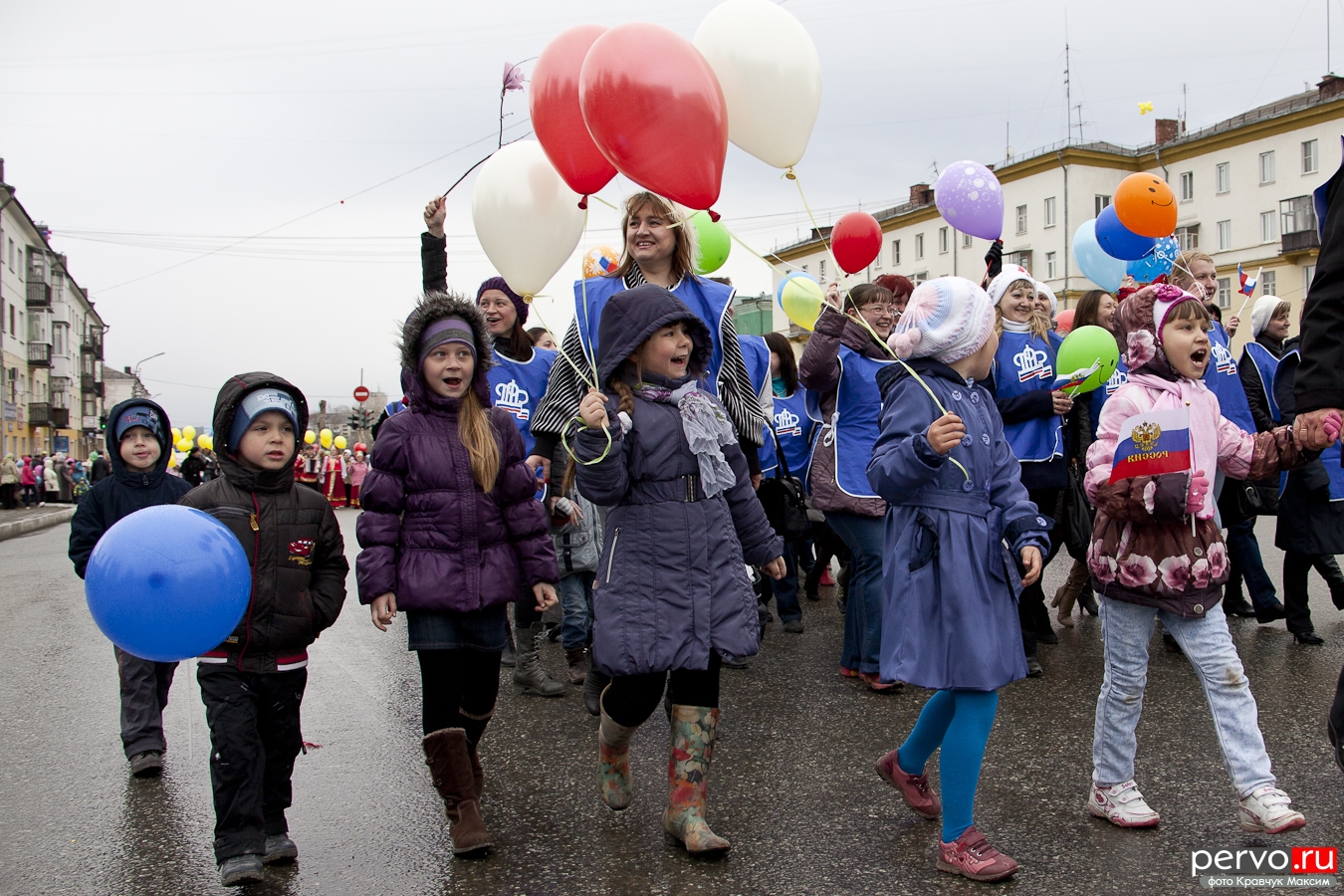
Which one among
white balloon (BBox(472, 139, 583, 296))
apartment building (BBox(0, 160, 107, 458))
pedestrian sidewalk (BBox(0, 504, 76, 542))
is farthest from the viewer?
apartment building (BBox(0, 160, 107, 458))

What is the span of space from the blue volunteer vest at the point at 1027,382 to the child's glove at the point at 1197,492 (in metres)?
2.16

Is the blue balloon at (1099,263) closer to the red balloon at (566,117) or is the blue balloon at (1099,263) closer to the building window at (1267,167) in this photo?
the red balloon at (566,117)

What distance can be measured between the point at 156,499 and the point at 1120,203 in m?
5.93

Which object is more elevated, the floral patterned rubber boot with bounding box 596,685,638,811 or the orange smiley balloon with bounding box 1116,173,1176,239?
the orange smiley balloon with bounding box 1116,173,1176,239

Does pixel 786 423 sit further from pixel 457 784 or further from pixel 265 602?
pixel 265 602

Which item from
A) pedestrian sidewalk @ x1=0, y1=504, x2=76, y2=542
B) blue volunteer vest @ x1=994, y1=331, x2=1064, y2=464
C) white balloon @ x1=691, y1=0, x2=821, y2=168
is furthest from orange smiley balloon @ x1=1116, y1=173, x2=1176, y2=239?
pedestrian sidewalk @ x1=0, y1=504, x2=76, y2=542

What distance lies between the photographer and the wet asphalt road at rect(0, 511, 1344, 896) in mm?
3355

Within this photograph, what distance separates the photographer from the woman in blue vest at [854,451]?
550 centimetres

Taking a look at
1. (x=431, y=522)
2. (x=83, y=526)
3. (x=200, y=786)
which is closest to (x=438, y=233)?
(x=431, y=522)

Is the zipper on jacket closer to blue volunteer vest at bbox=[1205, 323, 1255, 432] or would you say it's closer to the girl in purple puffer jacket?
the girl in purple puffer jacket

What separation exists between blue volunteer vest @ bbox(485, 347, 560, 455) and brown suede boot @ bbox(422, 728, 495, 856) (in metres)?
2.55

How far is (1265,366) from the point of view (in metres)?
6.91

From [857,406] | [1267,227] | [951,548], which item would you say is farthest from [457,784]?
[1267,227]

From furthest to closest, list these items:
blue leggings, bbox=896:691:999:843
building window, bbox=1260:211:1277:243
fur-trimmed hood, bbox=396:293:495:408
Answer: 1. building window, bbox=1260:211:1277:243
2. fur-trimmed hood, bbox=396:293:495:408
3. blue leggings, bbox=896:691:999:843
